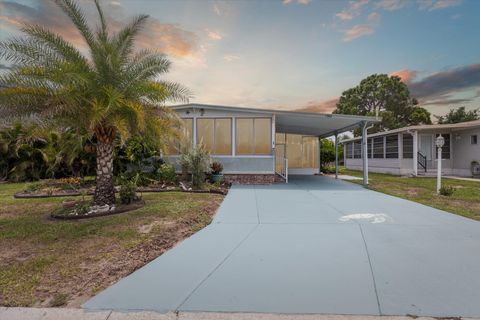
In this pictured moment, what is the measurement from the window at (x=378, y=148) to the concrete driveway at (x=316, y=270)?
51.5 feet

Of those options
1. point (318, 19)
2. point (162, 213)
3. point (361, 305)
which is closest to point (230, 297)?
point (361, 305)

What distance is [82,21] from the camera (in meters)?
6.07

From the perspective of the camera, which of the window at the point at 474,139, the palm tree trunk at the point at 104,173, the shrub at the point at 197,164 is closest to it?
the palm tree trunk at the point at 104,173

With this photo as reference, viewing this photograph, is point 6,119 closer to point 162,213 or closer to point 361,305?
point 162,213

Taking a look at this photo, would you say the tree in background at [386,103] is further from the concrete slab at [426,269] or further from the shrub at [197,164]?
the concrete slab at [426,269]

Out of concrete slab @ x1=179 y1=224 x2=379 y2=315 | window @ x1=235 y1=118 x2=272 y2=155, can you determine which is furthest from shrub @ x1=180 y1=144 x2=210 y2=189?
concrete slab @ x1=179 y1=224 x2=379 y2=315

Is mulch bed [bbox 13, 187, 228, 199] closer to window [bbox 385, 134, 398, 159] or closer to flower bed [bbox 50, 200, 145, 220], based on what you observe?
flower bed [bbox 50, 200, 145, 220]

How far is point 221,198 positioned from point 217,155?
12.9 ft

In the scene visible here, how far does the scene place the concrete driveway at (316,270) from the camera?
2.44 meters

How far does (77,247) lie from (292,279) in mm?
3309

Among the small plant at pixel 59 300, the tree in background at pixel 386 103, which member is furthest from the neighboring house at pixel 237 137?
the tree in background at pixel 386 103

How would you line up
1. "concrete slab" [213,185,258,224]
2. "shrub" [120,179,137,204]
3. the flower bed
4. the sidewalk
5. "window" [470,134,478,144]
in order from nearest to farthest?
the sidewalk < "concrete slab" [213,185,258,224] < the flower bed < "shrub" [120,179,137,204] < "window" [470,134,478,144]

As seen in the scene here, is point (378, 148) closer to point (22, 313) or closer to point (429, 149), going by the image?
point (429, 149)

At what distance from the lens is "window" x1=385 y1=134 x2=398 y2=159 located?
58.4 ft
